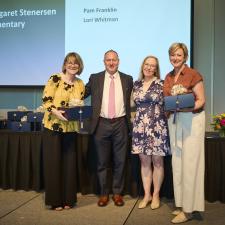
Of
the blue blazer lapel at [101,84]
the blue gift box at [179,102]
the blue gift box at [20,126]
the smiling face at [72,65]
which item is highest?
the smiling face at [72,65]

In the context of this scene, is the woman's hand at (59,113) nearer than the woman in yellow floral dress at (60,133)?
Yes

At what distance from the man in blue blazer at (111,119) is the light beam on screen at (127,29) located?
1.12 meters

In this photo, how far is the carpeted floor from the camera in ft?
10.7

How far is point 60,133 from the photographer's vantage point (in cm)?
348

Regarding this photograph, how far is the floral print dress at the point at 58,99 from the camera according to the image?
3428 millimetres

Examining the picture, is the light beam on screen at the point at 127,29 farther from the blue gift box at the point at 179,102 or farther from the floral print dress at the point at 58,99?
the blue gift box at the point at 179,102

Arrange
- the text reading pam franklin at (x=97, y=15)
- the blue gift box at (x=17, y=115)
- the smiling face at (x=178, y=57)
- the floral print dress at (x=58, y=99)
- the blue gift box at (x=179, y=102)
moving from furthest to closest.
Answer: the text reading pam franklin at (x=97, y=15) → the blue gift box at (x=17, y=115) → the floral print dress at (x=58, y=99) → the smiling face at (x=178, y=57) → the blue gift box at (x=179, y=102)

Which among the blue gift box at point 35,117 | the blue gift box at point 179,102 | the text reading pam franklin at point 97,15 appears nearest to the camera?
the blue gift box at point 179,102

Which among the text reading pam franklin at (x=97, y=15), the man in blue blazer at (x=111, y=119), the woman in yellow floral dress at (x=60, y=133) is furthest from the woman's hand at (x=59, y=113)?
the text reading pam franklin at (x=97, y=15)

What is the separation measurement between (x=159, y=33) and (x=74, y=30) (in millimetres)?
1089

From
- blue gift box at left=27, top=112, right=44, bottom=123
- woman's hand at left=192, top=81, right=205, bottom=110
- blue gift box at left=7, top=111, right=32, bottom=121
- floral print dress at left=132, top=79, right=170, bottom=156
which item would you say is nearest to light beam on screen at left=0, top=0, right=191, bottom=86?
blue gift box at left=7, top=111, right=32, bottom=121

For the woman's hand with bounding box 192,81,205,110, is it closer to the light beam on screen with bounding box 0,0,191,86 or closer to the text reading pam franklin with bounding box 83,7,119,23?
the light beam on screen with bounding box 0,0,191,86

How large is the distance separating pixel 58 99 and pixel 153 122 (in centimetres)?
89

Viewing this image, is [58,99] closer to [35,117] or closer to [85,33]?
[35,117]
